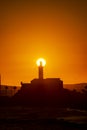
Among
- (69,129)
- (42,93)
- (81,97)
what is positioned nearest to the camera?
(69,129)

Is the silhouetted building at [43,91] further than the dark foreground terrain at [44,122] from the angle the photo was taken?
Yes

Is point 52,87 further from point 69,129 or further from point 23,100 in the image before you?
point 69,129

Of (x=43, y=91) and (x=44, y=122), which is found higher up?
(x=43, y=91)

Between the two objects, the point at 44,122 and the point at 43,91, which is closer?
the point at 44,122

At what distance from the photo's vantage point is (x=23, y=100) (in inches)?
5384

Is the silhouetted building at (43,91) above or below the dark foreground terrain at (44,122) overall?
above

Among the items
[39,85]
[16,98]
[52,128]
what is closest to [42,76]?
[39,85]

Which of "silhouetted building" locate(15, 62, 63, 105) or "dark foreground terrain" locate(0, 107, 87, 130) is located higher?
"silhouetted building" locate(15, 62, 63, 105)

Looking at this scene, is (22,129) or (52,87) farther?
(52,87)

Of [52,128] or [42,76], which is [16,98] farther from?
[52,128]

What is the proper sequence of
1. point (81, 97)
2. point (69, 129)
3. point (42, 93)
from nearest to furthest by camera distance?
point (69, 129) → point (81, 97) → point (42, 93)

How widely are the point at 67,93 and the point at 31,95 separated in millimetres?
13341

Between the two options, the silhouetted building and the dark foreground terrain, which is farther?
the silhouetted building

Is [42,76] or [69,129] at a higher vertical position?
[42,76]
